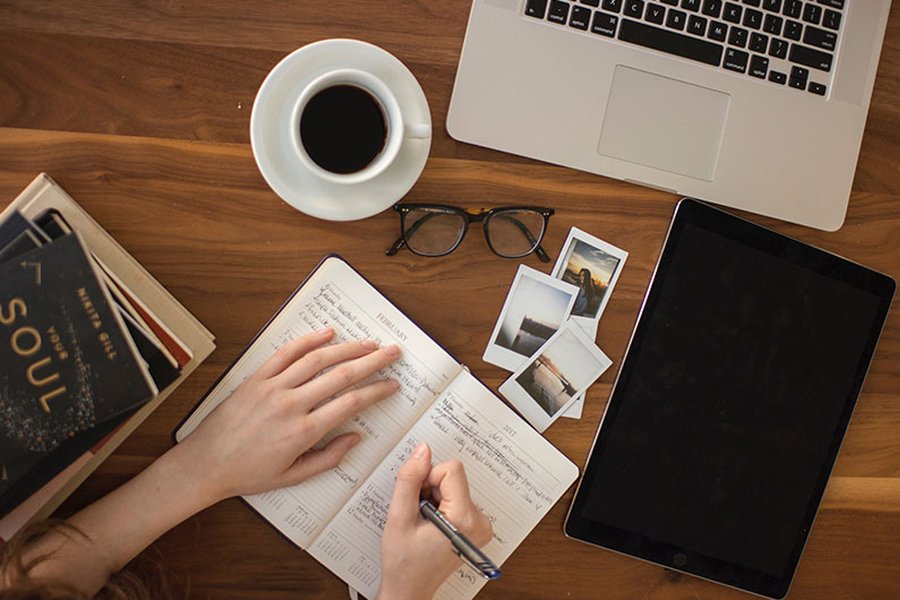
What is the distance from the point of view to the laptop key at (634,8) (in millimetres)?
820

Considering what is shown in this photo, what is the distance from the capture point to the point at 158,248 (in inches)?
31.7

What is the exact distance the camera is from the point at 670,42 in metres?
0.83

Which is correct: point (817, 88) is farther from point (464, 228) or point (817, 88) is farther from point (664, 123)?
point (464, 228)

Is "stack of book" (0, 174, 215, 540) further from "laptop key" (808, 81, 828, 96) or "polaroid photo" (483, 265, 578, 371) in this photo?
"laptop key" (808, 81, 828, 96)

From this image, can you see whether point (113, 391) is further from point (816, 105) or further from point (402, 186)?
point (816, 105)

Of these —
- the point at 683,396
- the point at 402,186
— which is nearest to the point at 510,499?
the point at 683,396

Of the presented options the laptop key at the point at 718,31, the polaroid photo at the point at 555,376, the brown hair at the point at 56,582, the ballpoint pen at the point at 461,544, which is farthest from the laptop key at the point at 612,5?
the brown hair at the point at 56,582

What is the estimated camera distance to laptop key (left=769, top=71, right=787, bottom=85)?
850 millimetres

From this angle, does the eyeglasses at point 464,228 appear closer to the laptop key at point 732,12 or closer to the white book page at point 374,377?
the white book page at point 374,377

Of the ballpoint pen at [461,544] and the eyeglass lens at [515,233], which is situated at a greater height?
the eyeglass lens at [515,233]

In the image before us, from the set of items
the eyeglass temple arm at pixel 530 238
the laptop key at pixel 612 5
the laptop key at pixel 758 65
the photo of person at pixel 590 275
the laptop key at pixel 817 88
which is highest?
the laptop key at pixel 612 5

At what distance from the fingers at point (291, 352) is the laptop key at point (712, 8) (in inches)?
21.7

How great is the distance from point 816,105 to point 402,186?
50cm

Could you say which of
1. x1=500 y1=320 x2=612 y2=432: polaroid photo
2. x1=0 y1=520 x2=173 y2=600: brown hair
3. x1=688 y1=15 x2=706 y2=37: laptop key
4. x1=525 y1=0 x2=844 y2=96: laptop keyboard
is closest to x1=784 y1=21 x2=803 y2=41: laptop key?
x1=525 y1=0 x2=844 y2=96: laptop keyboard
